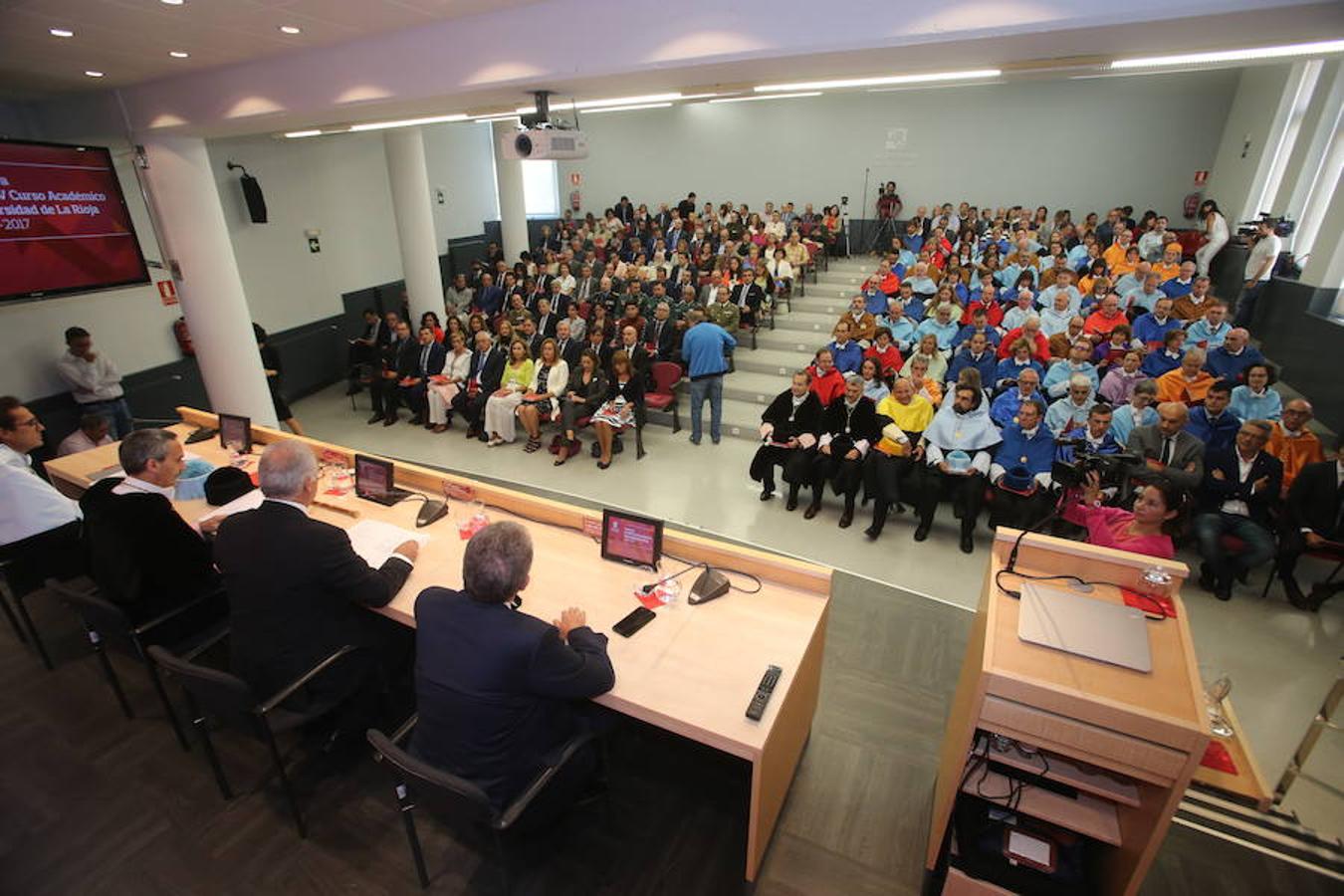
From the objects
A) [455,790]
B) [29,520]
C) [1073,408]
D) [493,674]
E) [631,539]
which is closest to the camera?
[455,790]

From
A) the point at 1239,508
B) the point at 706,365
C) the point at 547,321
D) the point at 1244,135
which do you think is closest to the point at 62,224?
the point at 547,321

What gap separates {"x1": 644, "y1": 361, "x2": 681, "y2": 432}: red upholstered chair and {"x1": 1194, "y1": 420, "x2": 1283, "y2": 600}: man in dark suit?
437cm

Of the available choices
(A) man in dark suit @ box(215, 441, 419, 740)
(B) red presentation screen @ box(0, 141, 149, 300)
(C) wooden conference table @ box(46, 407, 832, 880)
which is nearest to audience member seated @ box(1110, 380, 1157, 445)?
(C) wooden conference table @ box(46, 407, 832, 880)

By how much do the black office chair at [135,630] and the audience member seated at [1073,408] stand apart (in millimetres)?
5299

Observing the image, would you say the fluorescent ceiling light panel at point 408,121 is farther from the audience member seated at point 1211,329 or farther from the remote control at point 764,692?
the audience member seated at point 1211,329

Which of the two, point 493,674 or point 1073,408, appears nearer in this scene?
point 493,674

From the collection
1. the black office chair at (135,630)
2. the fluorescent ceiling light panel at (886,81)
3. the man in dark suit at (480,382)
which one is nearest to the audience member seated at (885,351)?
the fluorescent ceiling light panel at (886,81)

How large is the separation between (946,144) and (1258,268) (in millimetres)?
6654

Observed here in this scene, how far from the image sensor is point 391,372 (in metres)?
7.40

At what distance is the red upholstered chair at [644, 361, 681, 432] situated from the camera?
6.52m

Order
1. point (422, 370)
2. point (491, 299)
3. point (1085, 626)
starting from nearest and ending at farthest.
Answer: point (1085, 626) < point (422, 370) < point (491, 299)

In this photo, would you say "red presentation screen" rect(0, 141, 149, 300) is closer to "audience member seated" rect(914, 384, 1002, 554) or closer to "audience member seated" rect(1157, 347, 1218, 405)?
"audience member seated" rect(914, 384, 1002, 554)

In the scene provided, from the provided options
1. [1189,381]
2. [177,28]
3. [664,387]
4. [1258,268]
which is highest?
[177,28]

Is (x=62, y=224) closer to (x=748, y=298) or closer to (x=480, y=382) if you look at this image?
(x=480, y=382)
